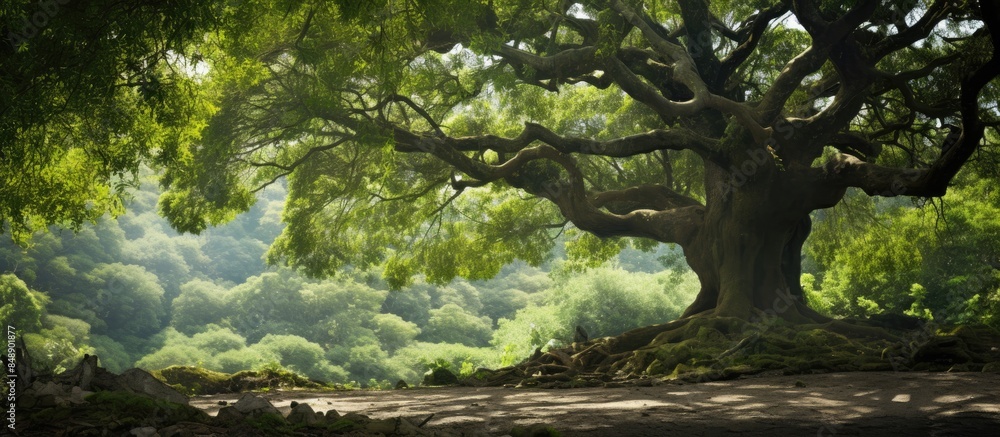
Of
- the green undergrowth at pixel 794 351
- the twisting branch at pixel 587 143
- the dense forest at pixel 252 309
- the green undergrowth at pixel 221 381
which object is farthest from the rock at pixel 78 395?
the dense forest at pixel 252 309

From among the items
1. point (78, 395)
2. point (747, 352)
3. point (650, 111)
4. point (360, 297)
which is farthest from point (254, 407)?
point (360, 297)

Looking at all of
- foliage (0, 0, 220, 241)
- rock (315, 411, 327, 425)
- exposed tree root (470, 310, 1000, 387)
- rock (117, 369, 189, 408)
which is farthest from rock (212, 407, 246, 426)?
exposed tree root (470, 310, 1000, 387)

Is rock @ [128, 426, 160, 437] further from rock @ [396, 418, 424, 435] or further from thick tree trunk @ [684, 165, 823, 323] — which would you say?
thick tree trunk @ [684, 165, 823, 323]

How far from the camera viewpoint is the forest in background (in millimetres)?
21984

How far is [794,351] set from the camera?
9.96 m

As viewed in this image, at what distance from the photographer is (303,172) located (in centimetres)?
1662

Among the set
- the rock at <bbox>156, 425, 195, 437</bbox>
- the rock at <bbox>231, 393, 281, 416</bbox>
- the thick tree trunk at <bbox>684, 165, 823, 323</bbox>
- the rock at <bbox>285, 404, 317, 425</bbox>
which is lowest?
the rock at <bbox>156, 425, 195, 437</bbox>

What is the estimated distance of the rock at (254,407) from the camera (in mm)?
4926

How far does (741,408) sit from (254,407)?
137 inches

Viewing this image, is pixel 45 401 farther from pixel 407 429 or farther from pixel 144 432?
pixel 407 429

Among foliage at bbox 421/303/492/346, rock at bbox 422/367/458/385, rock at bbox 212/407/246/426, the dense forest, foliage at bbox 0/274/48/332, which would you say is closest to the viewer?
rock at bbox 212/407/246/426

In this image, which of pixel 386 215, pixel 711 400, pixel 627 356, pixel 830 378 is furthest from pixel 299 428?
pixel 386 215

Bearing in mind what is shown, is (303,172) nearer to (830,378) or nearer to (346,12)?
(346,12)

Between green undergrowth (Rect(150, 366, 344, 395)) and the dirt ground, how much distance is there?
266cm
